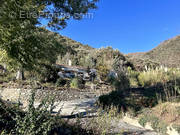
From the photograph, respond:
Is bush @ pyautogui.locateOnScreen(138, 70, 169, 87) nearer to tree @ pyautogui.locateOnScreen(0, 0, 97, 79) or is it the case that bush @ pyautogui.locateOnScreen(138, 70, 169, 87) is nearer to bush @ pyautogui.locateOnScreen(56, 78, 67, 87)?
tree @ pyautogui.locateOnScreen(0, 0, 97, 79)

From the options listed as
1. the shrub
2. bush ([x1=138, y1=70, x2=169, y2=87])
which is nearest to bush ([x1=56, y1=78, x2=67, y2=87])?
bush ([x1=138, y1=70, x2=169, y2=87])

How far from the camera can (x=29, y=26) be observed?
126 inches

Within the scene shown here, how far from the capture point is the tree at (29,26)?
2996 mm

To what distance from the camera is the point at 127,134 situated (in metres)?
3.30

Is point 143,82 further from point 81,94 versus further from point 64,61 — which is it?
point 64,61

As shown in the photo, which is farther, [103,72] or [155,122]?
[103,72]

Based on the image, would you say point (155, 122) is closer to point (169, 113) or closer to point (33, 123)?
point (169, 113)

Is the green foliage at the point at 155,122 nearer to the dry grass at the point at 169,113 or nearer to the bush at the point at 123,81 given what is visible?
the dry grass at the point at 169,113

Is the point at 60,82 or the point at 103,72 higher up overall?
the point at 103,72

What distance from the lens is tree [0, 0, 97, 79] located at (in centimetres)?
300

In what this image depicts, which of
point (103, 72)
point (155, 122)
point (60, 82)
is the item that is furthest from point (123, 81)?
point (103, 72)

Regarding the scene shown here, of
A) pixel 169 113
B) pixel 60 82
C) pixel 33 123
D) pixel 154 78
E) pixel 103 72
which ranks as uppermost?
pixel 103 72

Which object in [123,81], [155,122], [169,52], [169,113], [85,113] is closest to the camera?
[155,122]

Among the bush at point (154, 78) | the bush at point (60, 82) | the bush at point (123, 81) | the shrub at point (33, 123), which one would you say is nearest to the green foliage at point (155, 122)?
the shrub at point (33, 123)
